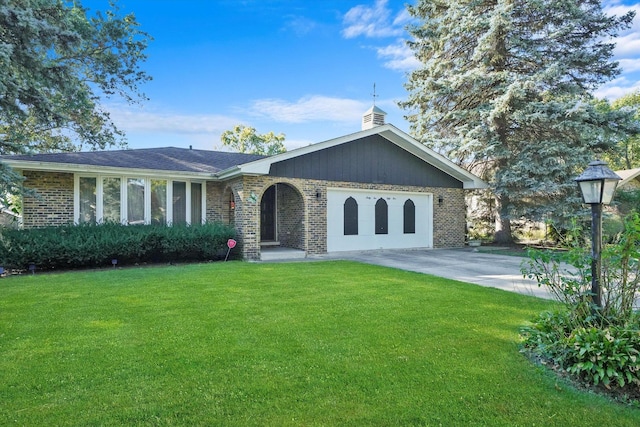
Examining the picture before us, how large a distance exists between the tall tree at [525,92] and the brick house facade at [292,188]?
1.89 metres

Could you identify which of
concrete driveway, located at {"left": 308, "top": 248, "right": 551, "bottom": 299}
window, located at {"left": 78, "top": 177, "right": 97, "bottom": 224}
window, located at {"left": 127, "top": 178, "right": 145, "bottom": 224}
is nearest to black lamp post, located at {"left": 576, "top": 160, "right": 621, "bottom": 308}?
concrete driveway, located at {"left": 308, "top": 248, "right": 551, "bottom": 299}

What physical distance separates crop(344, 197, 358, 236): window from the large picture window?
4.87m

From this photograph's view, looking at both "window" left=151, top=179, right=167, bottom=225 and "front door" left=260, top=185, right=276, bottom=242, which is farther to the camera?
"front door" left=260, top=185, right=276, bottom=242

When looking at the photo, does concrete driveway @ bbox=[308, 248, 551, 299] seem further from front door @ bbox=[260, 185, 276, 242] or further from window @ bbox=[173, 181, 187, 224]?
window @ bbox=[173, 181, 187, 224]

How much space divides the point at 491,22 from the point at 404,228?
8.84 metres

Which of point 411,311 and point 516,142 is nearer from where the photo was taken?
point 411,311

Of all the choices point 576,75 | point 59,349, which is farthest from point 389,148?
point 59,349

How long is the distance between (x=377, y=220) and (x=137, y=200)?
8033mm

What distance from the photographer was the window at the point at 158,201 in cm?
1116

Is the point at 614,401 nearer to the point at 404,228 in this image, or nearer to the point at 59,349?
the point at 59,349

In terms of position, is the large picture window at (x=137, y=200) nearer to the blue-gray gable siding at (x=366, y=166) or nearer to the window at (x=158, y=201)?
the window at (x=158, y=201)

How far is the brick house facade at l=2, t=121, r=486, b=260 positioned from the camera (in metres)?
10.0

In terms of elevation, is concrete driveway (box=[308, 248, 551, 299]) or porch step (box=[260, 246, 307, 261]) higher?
porch step (box=[260, 246, 307, 261])

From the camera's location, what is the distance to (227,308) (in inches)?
206
